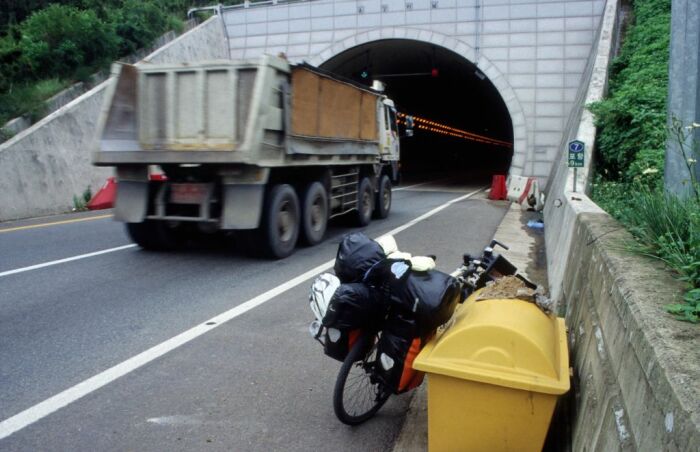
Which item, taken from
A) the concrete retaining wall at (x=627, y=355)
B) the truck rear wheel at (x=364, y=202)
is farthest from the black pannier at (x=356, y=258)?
the truck rear wheel at (x=364, y=202)

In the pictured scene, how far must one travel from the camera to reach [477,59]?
2422 cm

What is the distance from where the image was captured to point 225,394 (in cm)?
444

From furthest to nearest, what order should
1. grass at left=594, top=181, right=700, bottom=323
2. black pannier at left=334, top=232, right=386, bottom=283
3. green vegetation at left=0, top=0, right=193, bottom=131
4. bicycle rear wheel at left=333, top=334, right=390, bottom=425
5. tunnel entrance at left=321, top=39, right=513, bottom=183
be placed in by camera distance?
tunnel entrance at left=321, top=39, right=513, bottom=183
green vegetation at left=0, top=0, right=193, bottom=131
black pannier at left=334, top=232, right=386, bottom=283
bicycle rear wheel at left=333, top=334, right=390, bottom=425
grass at left=594, top=181, right=700, bottom=323

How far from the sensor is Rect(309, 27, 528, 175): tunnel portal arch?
78.5ft

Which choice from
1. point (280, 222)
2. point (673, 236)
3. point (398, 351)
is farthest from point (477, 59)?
point (398, 351)

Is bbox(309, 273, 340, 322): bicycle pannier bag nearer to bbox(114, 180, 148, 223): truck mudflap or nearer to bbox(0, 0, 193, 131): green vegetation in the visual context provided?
bbox(114, 180, 148, 223): truck mudflap

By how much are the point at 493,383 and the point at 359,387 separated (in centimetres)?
130

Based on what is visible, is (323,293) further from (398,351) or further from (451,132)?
(451,132)

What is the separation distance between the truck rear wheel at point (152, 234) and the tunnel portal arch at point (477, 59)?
54.6 feet

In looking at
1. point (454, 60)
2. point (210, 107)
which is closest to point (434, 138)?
point (454, 60)

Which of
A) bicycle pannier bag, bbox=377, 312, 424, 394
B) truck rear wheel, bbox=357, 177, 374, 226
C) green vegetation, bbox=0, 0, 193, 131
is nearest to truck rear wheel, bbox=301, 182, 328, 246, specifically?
truck rear wheel, bbox=357, 177, 374, 226

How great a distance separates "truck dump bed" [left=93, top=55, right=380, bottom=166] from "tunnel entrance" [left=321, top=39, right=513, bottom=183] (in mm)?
17161

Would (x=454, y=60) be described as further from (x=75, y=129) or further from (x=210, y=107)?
(x=210, y=107)

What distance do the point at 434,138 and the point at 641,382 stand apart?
52.5 m
